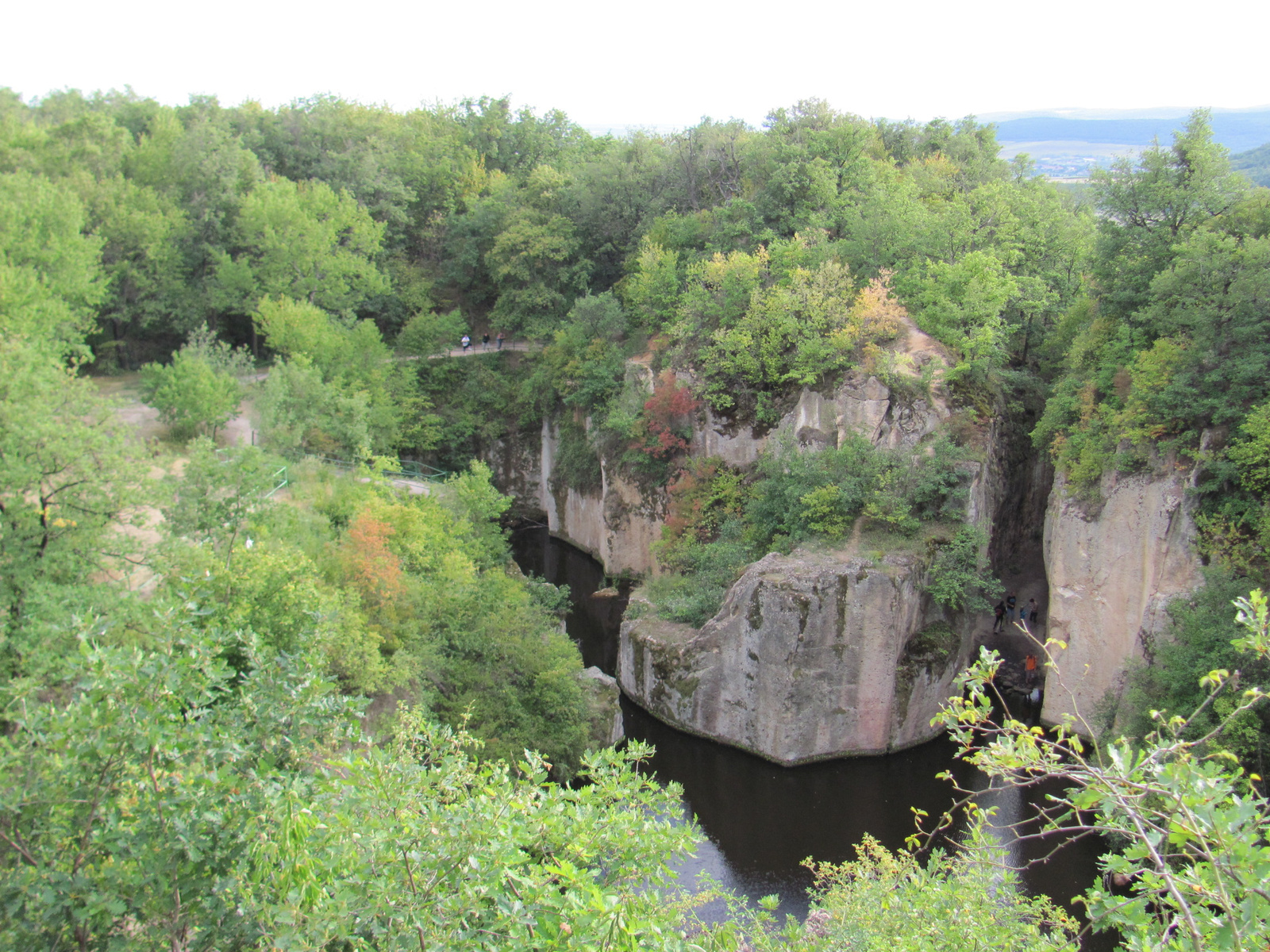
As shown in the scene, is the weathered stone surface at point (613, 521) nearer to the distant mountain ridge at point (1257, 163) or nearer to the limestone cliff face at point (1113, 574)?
the limestone cliff face at point (1113, 574)

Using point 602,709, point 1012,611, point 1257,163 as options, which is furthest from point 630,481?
point 1257,163

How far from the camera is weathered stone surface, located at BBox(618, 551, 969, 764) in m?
22.6

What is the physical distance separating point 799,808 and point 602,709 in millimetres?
5540

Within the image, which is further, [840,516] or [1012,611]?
[1012,611]

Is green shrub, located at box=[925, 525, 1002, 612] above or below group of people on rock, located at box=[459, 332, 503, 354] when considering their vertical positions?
below

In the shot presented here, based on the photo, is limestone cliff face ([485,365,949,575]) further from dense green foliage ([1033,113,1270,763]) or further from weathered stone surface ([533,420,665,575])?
dense green foliage ([1033,113,1270,763])

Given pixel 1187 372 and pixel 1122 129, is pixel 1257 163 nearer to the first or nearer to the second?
pixel 1187 372

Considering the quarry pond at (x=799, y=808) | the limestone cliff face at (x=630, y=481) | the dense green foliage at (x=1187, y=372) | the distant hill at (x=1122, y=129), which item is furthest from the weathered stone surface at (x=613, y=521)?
the distant hill at (x=1122, y=129)

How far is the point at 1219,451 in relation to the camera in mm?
20250

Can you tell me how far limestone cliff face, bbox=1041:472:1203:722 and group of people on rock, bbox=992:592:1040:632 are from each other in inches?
182

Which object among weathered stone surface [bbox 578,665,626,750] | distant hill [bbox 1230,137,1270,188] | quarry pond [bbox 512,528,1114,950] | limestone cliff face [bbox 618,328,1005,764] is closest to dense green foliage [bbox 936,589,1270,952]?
quarry pond [bbox 512,528,1114,950]

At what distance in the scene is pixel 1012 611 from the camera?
28.9m

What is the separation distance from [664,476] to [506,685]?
1301cm

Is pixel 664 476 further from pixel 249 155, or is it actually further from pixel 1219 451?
pixel 249 155
